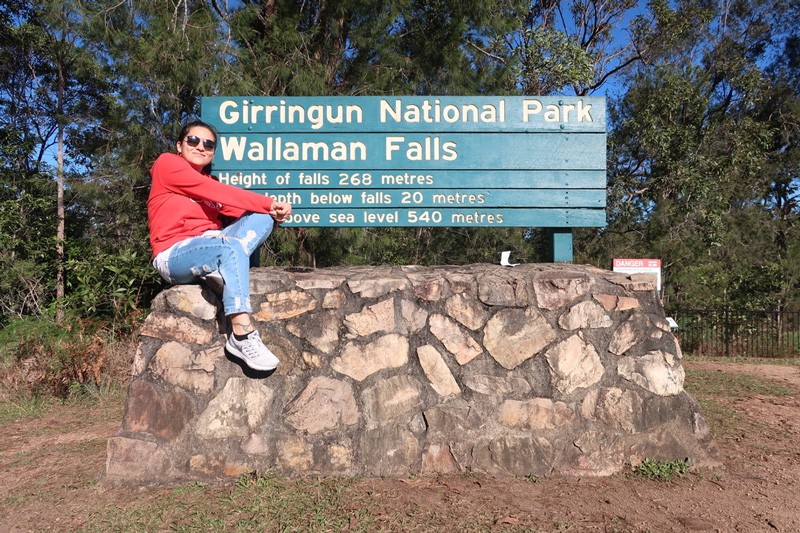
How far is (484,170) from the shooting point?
401cm

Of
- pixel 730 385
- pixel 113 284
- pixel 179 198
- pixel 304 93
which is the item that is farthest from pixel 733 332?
pixel 179 198

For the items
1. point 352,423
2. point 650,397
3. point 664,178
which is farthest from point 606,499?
point 664,178

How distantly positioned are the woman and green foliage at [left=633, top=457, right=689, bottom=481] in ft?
7.13

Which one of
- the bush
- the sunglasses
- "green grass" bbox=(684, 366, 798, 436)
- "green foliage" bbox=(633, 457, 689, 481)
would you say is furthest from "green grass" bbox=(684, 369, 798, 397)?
the bush

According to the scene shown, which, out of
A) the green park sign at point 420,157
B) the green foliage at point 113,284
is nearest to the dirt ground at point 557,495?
the green park sign at point 420,157

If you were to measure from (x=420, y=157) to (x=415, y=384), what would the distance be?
65.4 inches

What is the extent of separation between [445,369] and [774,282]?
1429 centimetres

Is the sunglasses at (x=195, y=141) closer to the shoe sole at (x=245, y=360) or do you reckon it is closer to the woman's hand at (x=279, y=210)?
the woman's hand at (x=279, y=210)

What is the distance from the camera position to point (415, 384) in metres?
3.25

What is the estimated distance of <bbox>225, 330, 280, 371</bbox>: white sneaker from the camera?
3033mm

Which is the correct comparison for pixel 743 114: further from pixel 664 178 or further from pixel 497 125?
pixel 497 125

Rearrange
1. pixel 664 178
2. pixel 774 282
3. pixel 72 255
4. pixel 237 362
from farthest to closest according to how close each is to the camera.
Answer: pixel 774 282 < pixel 664 178 < pixel 72 255 < pixel 237 362

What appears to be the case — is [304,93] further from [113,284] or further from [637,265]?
[637,265]

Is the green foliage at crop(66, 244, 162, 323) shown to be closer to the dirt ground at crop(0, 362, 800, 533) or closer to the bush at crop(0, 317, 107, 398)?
the bush at crop(0, 317, 107, 398)
